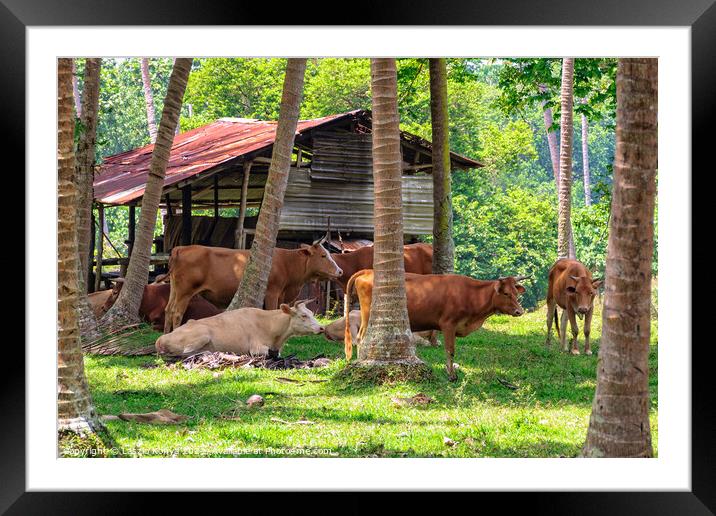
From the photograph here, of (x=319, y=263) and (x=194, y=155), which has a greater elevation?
(x=194, y=155)

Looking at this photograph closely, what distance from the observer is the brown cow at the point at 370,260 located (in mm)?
21047

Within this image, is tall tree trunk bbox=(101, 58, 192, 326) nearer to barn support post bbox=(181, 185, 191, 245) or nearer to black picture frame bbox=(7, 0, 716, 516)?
barn support post bbox=(181, 185, 191, 245)

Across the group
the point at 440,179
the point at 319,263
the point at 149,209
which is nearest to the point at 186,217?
the point at 149,209

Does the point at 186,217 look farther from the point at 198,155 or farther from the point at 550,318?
the point at 550,318

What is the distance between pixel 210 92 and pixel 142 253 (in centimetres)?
2621

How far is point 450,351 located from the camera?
14.0 meters

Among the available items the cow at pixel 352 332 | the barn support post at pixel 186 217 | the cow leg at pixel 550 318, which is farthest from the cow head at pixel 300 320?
the barn support post at pixel 186 217

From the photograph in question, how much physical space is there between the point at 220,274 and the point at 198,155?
728cm

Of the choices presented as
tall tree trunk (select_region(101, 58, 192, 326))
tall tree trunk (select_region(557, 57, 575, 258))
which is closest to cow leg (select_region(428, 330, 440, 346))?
tall tree trunk (select_region(101, 58, 192, 326))

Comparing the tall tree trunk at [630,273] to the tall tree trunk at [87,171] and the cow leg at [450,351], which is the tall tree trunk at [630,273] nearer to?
the cow leg at [450,351]
